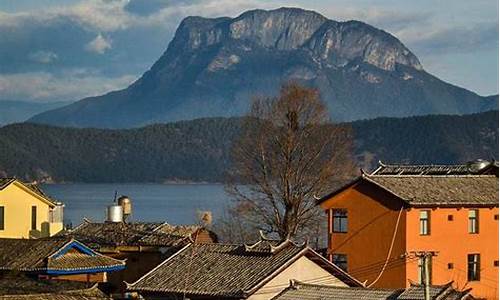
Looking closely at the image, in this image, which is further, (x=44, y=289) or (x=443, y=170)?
(x=443, y=170)

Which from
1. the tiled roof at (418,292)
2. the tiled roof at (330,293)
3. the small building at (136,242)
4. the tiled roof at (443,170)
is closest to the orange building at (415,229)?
the tiled roof at (443,170)

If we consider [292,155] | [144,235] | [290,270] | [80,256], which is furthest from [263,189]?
[290,270]

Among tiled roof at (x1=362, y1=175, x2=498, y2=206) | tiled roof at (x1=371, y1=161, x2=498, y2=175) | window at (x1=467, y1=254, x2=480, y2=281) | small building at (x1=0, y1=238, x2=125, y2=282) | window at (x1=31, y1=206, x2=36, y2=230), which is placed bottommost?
window at (x1=467, y1=254, x2=480, y2=281)

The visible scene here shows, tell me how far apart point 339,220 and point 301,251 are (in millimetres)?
10405

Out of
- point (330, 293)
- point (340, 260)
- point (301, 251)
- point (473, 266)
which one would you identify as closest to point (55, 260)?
point (301, 251)

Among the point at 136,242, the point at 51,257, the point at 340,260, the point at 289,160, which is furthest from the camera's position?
the point at 289,160

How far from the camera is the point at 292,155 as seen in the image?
46.4 meters

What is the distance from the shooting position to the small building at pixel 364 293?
27891 millimetres

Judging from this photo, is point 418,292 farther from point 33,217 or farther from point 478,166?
point 33,217

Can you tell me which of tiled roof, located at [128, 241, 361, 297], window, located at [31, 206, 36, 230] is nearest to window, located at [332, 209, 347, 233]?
tiled roof, located at [128, 241, 361, 297]

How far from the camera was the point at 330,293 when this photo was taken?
→ 1150 inches

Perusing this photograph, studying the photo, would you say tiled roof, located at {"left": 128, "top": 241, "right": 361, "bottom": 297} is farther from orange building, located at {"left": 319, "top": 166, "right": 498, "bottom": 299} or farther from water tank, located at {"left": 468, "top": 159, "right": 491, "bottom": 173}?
water tank, located at {"left": 468, "top": 159, "right": 491, "bottom": 173}

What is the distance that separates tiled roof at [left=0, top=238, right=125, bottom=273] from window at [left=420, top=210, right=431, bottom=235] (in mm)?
10148

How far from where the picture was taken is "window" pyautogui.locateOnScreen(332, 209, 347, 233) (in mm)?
42406
